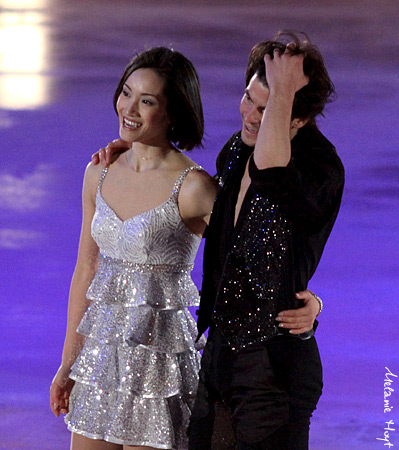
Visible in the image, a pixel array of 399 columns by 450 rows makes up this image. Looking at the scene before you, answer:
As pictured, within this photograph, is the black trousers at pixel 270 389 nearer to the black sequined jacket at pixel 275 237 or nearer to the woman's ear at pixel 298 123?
the black sequined jacket at pixel 275 237

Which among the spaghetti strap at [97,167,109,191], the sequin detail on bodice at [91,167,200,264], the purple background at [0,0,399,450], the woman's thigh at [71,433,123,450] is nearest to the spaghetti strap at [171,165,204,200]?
the sequin detail on bodice at [91,167,200,264]

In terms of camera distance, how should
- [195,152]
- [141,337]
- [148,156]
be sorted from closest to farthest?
[141,337]
[148,156]
[195,152]

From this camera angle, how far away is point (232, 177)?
182cm

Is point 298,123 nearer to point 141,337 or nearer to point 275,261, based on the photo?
point 275,261

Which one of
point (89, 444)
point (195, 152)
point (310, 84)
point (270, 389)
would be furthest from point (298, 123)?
point (195, 152)

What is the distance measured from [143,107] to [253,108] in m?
0.35

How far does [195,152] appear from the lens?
150 inches

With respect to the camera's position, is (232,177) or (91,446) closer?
(232,177)

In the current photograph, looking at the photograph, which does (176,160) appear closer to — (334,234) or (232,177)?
(232,177)

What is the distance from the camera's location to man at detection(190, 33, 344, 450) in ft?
5.35

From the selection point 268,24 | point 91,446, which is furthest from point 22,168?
point 91,446

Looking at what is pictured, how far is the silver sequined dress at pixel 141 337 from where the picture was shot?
1.95m

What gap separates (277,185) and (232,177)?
0.23 meters

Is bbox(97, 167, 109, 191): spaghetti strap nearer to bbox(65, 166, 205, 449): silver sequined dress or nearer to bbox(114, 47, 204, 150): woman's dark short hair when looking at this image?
bbox(65, 166, 205, 449): silver sequined dress
